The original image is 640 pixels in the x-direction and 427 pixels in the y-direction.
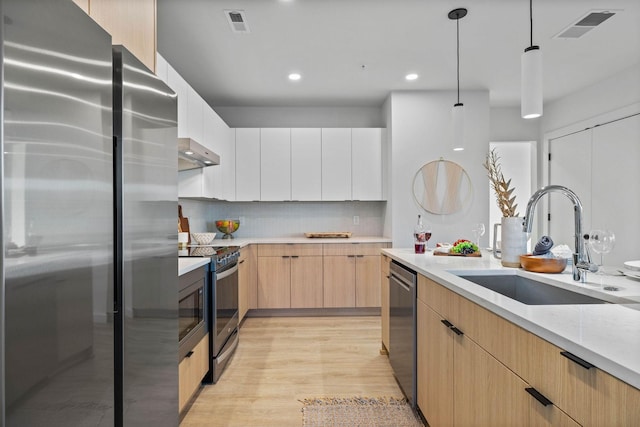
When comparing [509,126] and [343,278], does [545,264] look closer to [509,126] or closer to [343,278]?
[343,278]

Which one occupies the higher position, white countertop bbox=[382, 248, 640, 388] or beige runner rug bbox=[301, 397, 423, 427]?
white countertop bbox=[382, 248, 640, 388]

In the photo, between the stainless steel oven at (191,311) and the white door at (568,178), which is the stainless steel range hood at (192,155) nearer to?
the stainless steel oven at (191,311)

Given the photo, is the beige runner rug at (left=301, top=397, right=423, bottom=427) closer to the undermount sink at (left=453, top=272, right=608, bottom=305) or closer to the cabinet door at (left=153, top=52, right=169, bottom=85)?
the undermount sink at (left=453, top=272, right=608, bottom=305)

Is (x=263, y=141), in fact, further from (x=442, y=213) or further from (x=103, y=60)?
(x=103, y=60)

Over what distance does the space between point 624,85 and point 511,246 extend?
3.26m

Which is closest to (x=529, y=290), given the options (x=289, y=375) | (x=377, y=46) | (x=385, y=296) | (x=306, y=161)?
(x=385, y=296)

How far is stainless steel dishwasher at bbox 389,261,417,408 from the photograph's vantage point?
2.15 metres

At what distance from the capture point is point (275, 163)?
4.71m

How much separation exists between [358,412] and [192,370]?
1.00 metres

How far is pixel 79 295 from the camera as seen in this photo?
3.33ft

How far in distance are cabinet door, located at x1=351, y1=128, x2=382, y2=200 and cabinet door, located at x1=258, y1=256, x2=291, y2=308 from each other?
120 cm

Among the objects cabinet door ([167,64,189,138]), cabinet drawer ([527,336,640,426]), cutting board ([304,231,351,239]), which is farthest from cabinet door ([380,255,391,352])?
cabinet drawer ([527,336,640,426])

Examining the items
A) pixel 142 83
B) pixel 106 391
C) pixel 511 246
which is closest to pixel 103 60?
pixel 142 83

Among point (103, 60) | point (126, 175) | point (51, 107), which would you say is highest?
point (103, 60)
